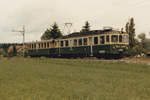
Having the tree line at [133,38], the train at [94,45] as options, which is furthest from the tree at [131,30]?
the train at [94,45]

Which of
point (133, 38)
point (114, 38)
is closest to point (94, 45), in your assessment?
point (114, 38)

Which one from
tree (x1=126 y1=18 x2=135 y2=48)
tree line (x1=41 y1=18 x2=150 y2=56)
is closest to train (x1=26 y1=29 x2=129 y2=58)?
tree line (x1=41 y1=18 x2=150 y2=56)

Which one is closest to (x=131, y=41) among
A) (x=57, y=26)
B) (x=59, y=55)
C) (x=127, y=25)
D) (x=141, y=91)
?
(x=127, y=25)

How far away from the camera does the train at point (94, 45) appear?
75.4 ft

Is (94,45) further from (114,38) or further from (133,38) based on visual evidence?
(133,38)

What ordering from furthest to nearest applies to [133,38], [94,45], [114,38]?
[133,38], [94,45], [114,38]

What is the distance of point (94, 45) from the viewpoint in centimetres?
2422

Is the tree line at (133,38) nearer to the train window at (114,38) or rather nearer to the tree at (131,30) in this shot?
the tree at (131,30)

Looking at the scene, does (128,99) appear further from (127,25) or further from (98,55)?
(127,25)

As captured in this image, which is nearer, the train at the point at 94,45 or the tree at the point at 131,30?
the train at the point at 94,45

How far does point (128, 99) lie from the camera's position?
548 centimetres

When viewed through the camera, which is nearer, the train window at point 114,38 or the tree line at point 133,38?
the train window at point 114,38

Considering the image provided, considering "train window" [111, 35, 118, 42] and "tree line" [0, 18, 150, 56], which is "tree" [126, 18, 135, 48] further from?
"train window" [111, 35, 118, 42]

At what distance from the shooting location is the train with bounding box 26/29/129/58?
22972mm
